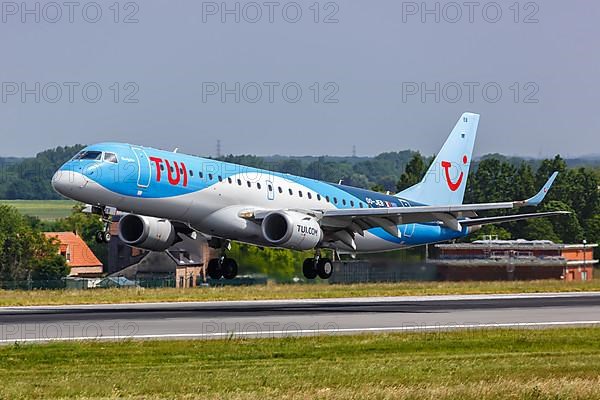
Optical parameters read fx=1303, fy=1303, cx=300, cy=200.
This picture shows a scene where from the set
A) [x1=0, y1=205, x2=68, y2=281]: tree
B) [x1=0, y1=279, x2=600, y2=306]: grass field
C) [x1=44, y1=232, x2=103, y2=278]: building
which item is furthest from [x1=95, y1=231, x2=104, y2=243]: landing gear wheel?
[x1=44, y1=232, x2=103, y2=278]: building

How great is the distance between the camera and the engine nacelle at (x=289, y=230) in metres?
48.0

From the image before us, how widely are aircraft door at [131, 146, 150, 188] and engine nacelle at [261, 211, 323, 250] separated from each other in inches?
227

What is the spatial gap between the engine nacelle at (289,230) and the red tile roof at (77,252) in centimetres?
6802

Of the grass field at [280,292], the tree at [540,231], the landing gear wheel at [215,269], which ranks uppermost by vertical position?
the tree at [540,231]

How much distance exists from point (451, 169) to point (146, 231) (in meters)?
20.7

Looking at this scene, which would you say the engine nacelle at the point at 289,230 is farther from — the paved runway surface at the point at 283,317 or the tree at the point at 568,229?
the tree at the point at 568,229

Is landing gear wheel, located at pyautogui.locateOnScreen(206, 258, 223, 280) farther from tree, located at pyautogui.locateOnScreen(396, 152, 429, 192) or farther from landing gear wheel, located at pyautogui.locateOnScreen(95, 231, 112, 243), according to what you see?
tree, located at pyautogui.locateOnScreen(396, 152, 429, 192)

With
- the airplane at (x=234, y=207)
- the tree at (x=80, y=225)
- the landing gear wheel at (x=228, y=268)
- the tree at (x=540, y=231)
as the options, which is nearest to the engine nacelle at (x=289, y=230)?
the airplane at (x=234, y=207)

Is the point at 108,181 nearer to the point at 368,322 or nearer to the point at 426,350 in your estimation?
the point at 368,322

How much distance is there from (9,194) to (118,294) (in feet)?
337

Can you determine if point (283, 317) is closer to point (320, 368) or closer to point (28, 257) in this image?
point (320, 368)

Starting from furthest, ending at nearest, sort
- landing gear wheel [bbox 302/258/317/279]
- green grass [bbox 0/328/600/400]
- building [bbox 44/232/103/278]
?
1. building [bbox 44/232/103/278]
2. landing gear wheel [bbox 302/258/317/279]
3. green grass [bbox 0/328/600/400]

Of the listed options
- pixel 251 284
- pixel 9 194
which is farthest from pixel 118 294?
pixel 9 194

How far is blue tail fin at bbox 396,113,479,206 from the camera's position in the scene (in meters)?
63.1
